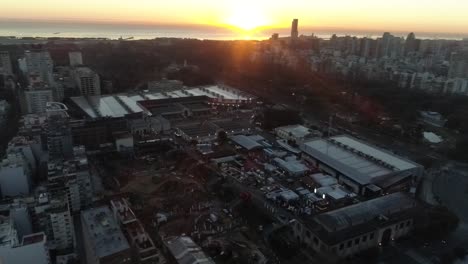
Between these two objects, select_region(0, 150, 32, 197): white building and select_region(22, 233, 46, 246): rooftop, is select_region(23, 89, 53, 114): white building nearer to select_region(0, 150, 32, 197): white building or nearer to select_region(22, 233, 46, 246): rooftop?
select_region(0, 150, 32, 197): white building

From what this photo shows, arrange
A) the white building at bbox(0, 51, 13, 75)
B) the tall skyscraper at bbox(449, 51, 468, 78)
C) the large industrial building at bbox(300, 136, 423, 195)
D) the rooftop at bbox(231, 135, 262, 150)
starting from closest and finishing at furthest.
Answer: the large industrial building at bbox(300, 136, 423, 195), the rooftop at bbox(231, 135, 262, 150), the white building at bbox(0, 51, 13, 75), the tall skyscraper at bbox(449, 51, 468, 78)

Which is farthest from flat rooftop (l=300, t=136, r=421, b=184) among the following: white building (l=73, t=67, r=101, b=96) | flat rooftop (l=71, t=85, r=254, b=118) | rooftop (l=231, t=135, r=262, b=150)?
white building (l=73, t=67, r=101, b=96)

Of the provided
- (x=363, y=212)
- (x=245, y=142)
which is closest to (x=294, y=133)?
(x=245, y=142)

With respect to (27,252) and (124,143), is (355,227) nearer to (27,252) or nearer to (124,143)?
(27,252)

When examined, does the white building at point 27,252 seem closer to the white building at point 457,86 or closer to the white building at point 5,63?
Result: the white building at point 5,63

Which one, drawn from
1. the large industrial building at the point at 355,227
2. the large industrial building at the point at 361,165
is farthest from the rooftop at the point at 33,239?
the large industrial building at the point at 361,165

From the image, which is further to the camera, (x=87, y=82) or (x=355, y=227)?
(x=87, y=82)
